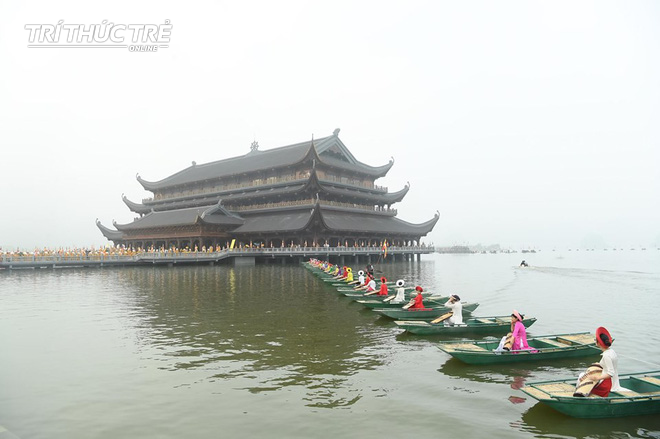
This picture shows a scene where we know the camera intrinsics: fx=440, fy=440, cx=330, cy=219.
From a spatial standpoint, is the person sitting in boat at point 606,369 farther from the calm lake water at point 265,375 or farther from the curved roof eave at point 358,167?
the curved roof eave at point 358,167

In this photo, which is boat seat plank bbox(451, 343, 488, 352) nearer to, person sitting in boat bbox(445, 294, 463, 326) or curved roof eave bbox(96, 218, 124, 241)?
person sitting in boat bbox(445, 294, 463, 326)

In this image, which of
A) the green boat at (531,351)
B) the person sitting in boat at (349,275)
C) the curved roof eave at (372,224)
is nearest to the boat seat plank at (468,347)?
the green boat at (531,351)

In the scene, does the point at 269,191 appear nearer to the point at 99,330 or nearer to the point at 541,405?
the point at 99,330

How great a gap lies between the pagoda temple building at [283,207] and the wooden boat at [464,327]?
4204cm

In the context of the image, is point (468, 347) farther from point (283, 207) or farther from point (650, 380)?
point (283, 207)

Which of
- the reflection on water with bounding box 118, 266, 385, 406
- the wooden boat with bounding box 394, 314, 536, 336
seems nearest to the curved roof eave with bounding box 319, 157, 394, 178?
the reflection on water with bounding box 118, 266, 385, 406

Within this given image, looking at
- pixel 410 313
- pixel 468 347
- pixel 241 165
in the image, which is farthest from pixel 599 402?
pixel 241 165

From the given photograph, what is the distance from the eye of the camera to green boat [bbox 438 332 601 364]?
39.8 ft

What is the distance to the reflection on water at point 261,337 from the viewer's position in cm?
1184

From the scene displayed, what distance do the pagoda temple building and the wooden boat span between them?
42.0m

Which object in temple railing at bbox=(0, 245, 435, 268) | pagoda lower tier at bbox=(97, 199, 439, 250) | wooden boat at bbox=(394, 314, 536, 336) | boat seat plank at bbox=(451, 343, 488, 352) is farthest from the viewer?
pagoda lower tier at bbox=(97, 199, 439, 250)

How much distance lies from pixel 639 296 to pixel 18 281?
4852cm

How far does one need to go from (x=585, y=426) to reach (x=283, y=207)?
59.0 m

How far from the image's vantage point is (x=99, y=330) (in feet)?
57.5
